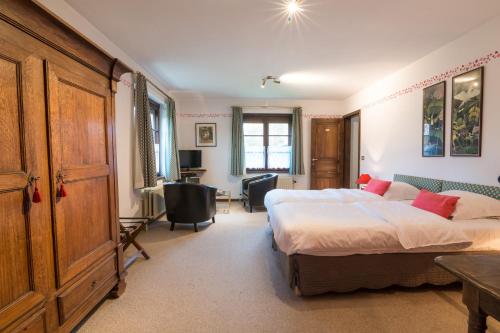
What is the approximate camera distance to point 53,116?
54.8 inches

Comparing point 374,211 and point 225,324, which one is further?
point 374,211

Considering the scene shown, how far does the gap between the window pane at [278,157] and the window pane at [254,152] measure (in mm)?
211

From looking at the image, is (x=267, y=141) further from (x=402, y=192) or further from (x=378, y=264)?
(x=378, y=264)

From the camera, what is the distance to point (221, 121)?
20.2 ft

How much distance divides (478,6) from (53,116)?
358 centimetres

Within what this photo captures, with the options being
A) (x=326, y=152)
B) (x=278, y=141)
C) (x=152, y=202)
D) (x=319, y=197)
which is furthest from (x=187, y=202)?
(x=326, y=152)

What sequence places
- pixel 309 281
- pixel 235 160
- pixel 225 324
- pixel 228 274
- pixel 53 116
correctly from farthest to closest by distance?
pixel 235 160 < pixel 228 274 < pixel 309 281 < pixel 225 324 < pixel 53 116

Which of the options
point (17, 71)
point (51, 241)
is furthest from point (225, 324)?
point (17, 71)

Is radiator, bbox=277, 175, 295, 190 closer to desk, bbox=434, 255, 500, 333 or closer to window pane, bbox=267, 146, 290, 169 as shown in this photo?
window pane, bbox=267, 146, 290, 169

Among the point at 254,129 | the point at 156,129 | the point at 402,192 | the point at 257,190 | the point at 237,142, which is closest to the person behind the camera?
the point at 402,192

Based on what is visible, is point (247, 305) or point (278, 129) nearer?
point (247, 305)

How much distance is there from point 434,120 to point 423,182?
85 cm

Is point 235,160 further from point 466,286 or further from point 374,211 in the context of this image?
point 466,286

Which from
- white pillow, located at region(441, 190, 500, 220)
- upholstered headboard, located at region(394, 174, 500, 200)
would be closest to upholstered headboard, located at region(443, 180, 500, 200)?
upholstered headboard, located at region(394, 174, 500, 200)
